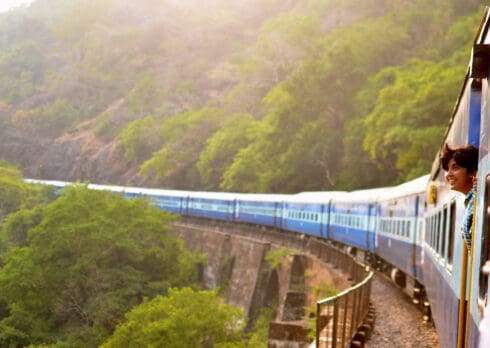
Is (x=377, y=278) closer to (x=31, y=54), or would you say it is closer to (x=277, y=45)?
(x=277, y=45)

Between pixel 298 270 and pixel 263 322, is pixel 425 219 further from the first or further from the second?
pixel 263 322

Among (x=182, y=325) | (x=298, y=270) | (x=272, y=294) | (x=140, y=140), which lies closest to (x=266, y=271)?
(x=272, y=294)

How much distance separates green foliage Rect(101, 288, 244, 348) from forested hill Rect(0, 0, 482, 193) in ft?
54.5

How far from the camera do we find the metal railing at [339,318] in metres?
7.54

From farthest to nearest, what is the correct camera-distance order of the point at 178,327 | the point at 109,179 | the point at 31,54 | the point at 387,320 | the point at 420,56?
1. the point at 31,54
2. the point at 109,179
3. the point at 420,56
4. the point at 178,327
5. the point at 387,320

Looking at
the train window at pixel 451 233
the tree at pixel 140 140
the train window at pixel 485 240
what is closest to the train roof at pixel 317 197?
the train window at pixel 451 233

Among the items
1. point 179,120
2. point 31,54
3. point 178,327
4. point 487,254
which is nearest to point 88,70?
point 31,54

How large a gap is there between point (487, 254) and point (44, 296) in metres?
26.8

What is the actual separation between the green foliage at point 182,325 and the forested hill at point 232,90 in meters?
16.6

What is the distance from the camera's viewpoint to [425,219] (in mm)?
11273

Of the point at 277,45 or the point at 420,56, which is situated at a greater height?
the point at 277,45

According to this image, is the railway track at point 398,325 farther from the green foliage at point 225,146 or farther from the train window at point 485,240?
the green foliage at point 225,146

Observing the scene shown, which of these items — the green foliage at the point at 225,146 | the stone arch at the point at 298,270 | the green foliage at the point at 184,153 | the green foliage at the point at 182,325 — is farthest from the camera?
the green foliage at the point at 184,153

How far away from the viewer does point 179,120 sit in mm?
69188
